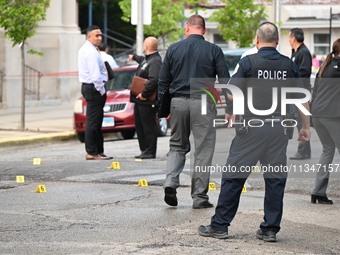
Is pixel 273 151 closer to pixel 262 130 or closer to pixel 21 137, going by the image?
pixel 262 130

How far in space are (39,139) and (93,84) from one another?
4.26 meters

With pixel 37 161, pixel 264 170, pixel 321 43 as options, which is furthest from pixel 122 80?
pixel 321 43

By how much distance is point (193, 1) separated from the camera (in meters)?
37.7

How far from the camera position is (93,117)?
44.3ft

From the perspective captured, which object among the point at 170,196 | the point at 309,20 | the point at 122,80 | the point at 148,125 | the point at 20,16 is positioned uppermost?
the point at 309,20

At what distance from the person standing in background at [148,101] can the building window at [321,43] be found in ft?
128

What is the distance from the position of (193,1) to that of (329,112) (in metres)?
28.8

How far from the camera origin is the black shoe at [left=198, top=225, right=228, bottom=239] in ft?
24.0

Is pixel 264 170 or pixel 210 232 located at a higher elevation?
pixel 264 170

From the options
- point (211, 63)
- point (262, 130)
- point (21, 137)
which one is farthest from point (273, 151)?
point (21, 137)

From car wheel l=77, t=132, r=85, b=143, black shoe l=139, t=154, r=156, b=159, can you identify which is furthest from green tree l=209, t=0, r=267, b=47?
black shoe l=139, t=154, r=156, b=159

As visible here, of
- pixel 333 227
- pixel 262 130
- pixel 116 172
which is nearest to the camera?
pixel 262 130

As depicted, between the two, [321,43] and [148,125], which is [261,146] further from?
[321,43]

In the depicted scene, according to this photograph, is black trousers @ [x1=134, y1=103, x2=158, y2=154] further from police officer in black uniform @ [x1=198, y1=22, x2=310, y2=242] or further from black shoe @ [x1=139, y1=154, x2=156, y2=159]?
police officer in black uniform @ [x1=198, y1=22, x2=310, y2=242]
